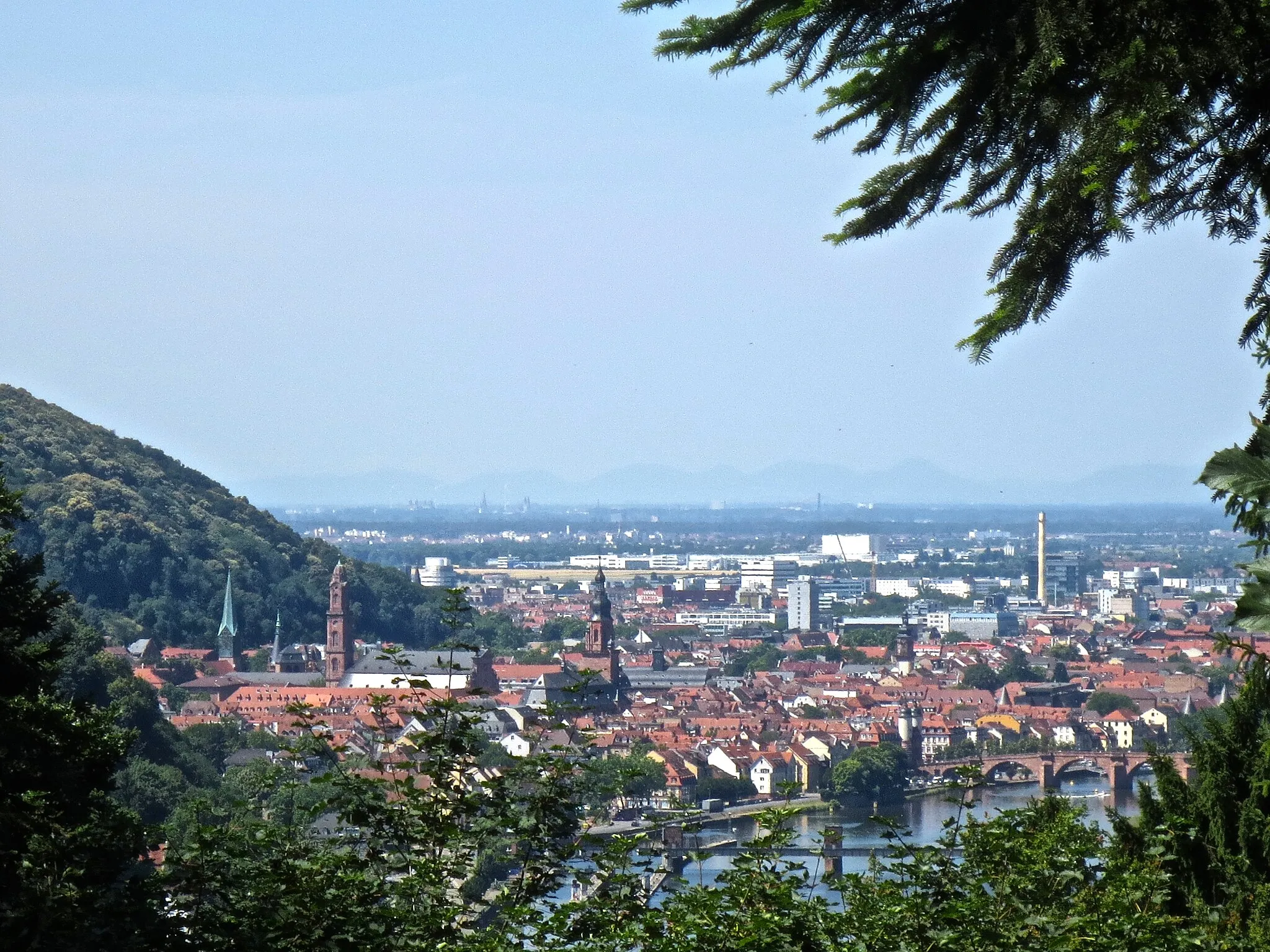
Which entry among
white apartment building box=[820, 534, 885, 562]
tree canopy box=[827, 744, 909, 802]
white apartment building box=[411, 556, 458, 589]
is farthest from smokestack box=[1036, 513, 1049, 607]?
tree canopy box=[827, 744, 909, 802]

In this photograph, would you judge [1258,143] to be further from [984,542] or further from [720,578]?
[984,542]

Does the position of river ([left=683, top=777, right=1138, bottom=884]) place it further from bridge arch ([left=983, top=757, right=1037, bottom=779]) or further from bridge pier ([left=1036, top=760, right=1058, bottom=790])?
bridge arch ([left=983, top=757, right=1037, bottom=779])

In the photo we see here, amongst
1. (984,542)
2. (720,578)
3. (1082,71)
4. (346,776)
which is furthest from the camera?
(984,542)

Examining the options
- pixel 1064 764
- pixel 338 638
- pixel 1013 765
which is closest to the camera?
pixel 1064 764

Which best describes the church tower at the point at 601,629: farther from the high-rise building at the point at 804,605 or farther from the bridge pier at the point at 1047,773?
the high-rise building at the point at 804,605

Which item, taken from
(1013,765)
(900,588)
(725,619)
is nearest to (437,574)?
(725,619)

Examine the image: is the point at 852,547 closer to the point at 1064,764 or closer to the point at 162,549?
the point at 162,549

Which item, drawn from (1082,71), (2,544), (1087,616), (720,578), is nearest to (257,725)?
(2,544)
